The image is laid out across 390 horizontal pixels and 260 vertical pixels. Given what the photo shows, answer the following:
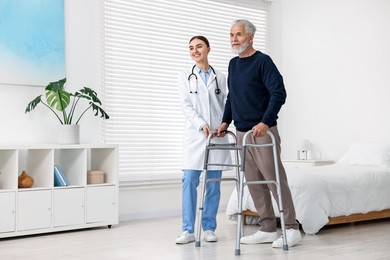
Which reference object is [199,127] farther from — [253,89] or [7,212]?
[7,212]

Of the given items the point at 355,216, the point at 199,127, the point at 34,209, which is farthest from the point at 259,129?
the point at 34,209

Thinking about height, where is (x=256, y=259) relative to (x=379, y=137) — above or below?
below

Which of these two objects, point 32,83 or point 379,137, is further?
point 379,137

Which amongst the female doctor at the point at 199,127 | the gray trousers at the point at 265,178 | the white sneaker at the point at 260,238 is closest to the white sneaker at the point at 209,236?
the female doctor at the point at 199,127

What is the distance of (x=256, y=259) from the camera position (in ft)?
12.4

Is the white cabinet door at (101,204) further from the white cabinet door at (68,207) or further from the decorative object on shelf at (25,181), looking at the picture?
the decorative object on shelf at (25,181)

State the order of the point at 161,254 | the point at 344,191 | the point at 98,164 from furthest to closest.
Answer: the point at 98,164, the point at 344,191, the point at 161,254

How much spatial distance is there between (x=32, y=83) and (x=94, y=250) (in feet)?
6.22

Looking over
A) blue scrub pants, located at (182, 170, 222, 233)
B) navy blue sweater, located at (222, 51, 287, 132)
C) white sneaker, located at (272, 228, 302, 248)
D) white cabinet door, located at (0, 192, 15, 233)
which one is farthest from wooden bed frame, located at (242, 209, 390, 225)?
white cabinet door, located at (0, 192, 15, 233)

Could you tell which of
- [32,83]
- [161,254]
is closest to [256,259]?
[161,254]

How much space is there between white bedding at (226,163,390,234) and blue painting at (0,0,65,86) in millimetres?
2044

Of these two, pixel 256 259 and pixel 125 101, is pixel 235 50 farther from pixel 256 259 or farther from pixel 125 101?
pixel 125 101

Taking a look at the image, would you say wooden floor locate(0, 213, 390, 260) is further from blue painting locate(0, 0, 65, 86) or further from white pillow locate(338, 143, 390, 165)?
blue painting locate(0, 0, 65, 86)

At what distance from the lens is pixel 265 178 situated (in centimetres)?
420
